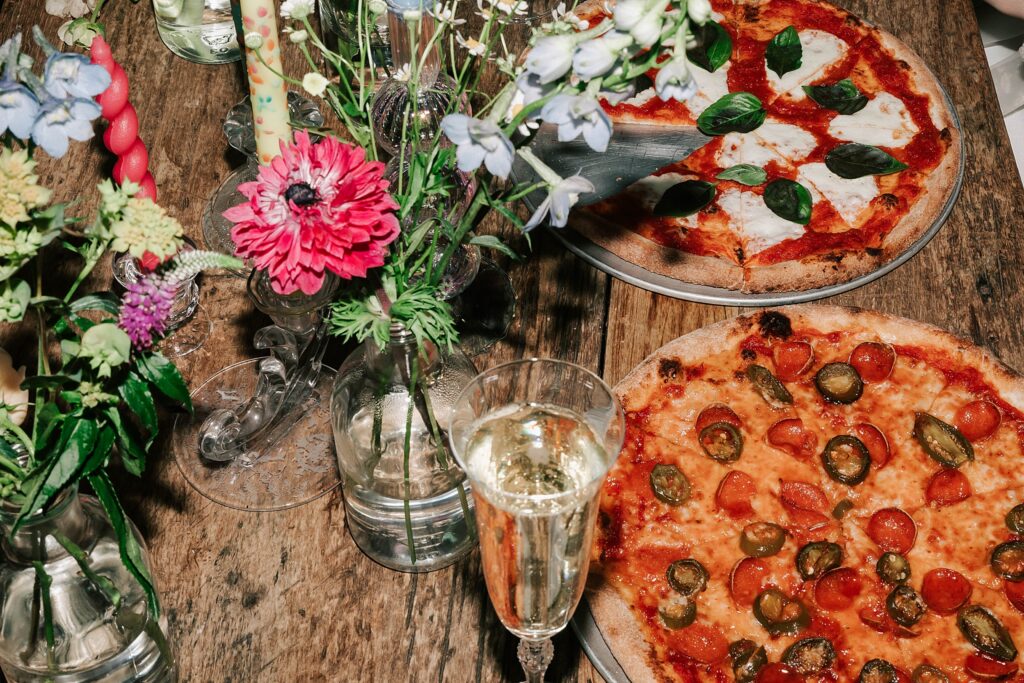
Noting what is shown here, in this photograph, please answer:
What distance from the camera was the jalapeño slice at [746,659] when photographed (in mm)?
1224

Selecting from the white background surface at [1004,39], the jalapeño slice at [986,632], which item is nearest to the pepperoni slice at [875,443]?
the jalapeño slice at [986,632]

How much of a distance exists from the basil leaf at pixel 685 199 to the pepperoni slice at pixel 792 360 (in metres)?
0.28

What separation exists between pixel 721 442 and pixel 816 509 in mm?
141

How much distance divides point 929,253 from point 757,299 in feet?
0.96

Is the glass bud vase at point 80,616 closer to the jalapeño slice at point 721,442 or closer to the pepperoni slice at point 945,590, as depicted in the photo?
the jalapeño slice at point 721,442

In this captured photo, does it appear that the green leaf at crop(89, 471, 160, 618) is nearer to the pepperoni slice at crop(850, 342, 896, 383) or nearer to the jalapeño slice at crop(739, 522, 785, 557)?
the jalapeño slice at crop(739, 522, 785, 557)

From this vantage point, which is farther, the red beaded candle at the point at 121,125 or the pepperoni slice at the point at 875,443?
the pepperoni slice at the point at 875,443

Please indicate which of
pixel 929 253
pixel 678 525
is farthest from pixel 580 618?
pixel 929 253

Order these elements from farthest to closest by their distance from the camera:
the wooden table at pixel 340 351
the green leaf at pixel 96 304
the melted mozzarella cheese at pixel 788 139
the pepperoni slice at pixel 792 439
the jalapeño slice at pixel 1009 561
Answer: the melted mozzarella cheese at pixel 788 139
the pepperoni slice at pixel 792 439
the jalapeño slice at pixel 1009 561
the wooden table at pixel 340 351
the green leaf at pixel 96 304

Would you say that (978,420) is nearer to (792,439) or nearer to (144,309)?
(792,439)

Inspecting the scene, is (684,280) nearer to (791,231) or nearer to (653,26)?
(791,231)

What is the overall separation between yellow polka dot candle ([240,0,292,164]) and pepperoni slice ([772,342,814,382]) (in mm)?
734

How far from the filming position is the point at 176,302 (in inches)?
57.5

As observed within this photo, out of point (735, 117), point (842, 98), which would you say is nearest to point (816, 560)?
point (735, 117)
